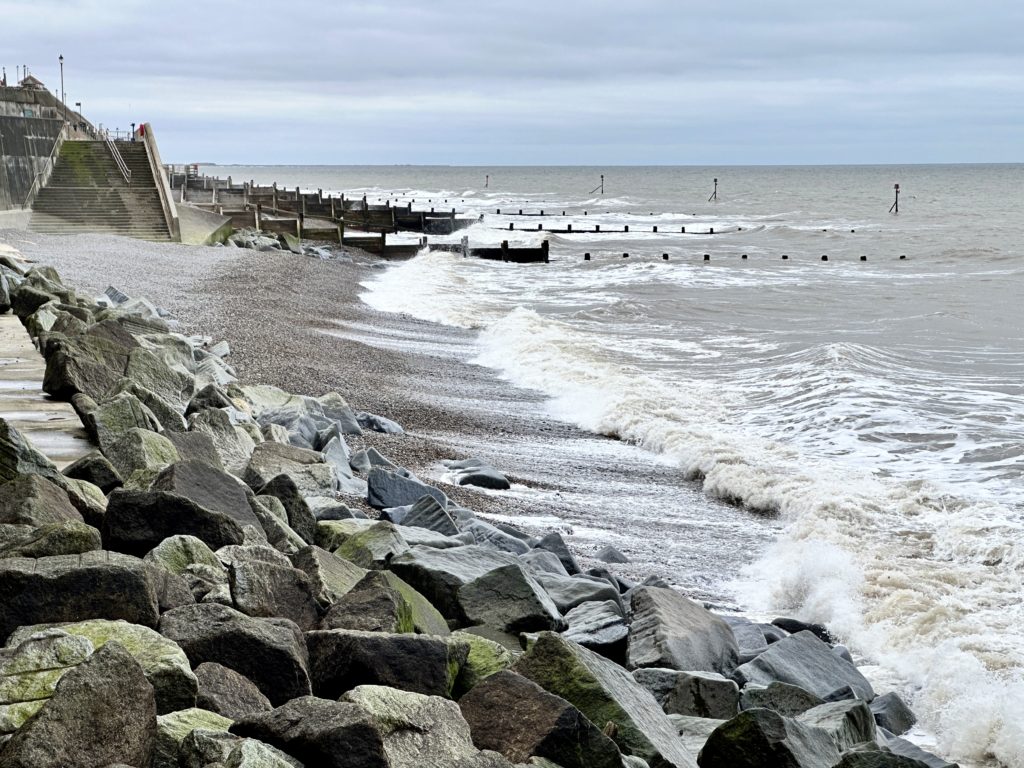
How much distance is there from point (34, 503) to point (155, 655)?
1.34 metres

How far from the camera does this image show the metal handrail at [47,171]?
29.5 metres

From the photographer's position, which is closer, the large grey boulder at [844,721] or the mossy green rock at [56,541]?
the mossy green rock at [56,541]

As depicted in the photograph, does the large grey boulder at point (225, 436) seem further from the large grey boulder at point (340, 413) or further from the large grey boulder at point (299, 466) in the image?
the large grey boulder at point (340, 413)

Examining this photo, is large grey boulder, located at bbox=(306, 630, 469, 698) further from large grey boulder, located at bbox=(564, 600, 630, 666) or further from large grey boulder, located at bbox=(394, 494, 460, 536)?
large grey boulder, located at bbox=(394, 494, 460, 536)

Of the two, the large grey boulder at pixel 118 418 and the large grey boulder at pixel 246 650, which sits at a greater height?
the large grey boulder at pixel 118 418

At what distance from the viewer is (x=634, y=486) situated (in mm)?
9938

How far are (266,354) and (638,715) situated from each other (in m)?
10.5

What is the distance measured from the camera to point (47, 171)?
31.2 meters

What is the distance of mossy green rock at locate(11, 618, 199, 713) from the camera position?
3.05 metres

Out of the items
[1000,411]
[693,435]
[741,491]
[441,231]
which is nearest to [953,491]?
[741,491]

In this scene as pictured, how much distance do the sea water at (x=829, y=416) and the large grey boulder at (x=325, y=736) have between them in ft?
12.1

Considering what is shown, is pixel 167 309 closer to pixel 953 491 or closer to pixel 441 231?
pixel 953 491

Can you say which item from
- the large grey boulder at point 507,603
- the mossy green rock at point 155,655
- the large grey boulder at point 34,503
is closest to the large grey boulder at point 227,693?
the mossy green rock at point 155,655

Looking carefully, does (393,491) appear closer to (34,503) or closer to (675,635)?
(675,635)
